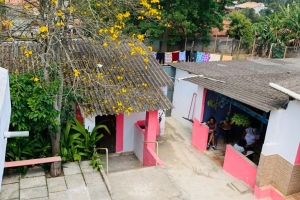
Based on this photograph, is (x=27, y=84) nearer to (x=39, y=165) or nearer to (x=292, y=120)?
(x=39, y=165)

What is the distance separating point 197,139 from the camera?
12.1 m

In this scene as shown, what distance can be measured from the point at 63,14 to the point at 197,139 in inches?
289

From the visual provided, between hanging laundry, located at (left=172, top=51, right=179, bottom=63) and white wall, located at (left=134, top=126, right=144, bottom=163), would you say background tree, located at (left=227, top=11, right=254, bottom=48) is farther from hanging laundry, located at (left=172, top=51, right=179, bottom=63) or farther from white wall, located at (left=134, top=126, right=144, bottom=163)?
white wall, located at (left=134, top=126, right=144, bottom=163)

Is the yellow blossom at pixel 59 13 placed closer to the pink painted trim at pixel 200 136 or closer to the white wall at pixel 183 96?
the pink painted trim at pixel 200 136

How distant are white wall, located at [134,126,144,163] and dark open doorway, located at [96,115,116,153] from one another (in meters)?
0.82

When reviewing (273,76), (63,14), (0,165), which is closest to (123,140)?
(63,14)

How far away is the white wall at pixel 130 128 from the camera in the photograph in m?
11.4

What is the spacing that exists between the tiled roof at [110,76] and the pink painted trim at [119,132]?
1.63 meters

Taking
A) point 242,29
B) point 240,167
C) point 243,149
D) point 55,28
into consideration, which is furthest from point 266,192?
point 242,29

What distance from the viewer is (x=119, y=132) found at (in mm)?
11359

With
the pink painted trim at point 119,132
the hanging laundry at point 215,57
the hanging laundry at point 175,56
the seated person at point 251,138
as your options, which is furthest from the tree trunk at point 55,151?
the hanging laundry at point 215,57

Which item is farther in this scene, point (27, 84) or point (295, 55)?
point (295, 55)

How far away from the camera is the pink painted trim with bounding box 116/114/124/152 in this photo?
11195 millimetres

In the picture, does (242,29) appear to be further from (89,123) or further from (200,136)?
(89,123)
